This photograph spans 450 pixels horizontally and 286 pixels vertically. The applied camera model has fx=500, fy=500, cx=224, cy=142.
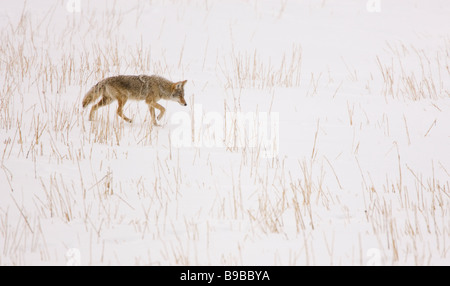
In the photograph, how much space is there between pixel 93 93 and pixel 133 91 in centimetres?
59

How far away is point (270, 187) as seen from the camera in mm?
5129

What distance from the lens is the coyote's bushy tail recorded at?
7.35m

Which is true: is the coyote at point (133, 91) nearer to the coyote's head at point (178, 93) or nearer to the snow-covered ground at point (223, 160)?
the coyote's head at point (178, 93)

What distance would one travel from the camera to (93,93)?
736cm

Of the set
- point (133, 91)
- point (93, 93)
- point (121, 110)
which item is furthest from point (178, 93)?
point (93, 93)

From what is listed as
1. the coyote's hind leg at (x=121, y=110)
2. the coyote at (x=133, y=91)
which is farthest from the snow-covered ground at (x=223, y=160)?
the coyote at (x=133, y=91)

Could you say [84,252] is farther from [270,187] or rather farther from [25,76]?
[25,76]

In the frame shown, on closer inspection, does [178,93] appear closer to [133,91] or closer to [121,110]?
[133,91]

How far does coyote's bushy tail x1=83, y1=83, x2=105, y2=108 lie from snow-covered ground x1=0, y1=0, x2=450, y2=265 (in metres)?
0.30

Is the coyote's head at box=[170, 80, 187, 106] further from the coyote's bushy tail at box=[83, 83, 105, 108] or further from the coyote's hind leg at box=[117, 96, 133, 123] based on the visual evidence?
the coyote's bushy tail at box=[83, 83, 105, 108]

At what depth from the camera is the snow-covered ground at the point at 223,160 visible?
12.5 ft
